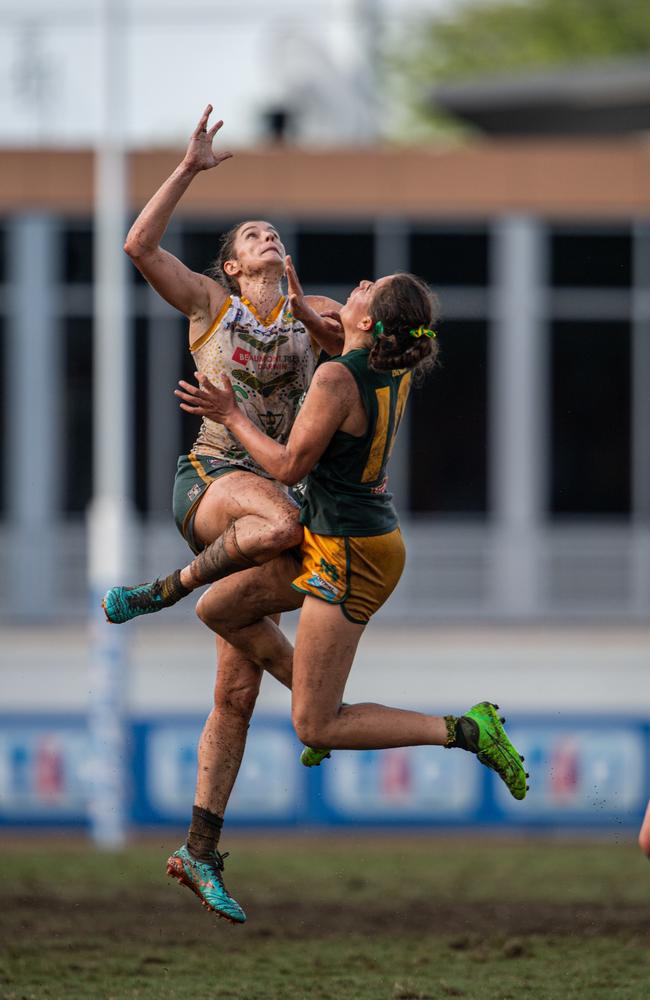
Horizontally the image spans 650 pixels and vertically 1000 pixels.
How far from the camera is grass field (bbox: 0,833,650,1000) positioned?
28.9 ft

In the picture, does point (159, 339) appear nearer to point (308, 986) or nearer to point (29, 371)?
point (29, 371)

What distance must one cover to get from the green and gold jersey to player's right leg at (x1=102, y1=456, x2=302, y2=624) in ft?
0.46

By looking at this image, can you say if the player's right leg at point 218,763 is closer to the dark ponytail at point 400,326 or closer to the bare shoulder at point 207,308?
the bare shoulder at point 207,308

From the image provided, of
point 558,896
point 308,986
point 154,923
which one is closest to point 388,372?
point 308,986

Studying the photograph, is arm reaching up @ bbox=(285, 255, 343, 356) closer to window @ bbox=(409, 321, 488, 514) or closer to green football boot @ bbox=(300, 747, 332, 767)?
green football boot @ bbox=(300, 747, 332, 767)

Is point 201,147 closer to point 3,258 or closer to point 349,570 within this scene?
point 349,570

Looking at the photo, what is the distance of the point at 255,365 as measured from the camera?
23.9ft

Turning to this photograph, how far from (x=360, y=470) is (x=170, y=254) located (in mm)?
1194

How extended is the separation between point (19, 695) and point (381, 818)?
23.1ft

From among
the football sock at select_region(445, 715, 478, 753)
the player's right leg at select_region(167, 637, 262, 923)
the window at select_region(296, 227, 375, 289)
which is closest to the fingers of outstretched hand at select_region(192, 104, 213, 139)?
the player's right leg at select_region(167, 637, 262, 923)

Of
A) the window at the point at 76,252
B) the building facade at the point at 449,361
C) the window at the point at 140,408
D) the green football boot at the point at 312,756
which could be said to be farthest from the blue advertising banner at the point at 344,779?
the window at the point at 76,252

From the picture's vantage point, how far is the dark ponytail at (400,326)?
6824 millimetres

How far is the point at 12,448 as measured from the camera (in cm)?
2398

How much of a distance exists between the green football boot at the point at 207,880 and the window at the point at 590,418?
17.5 meters
